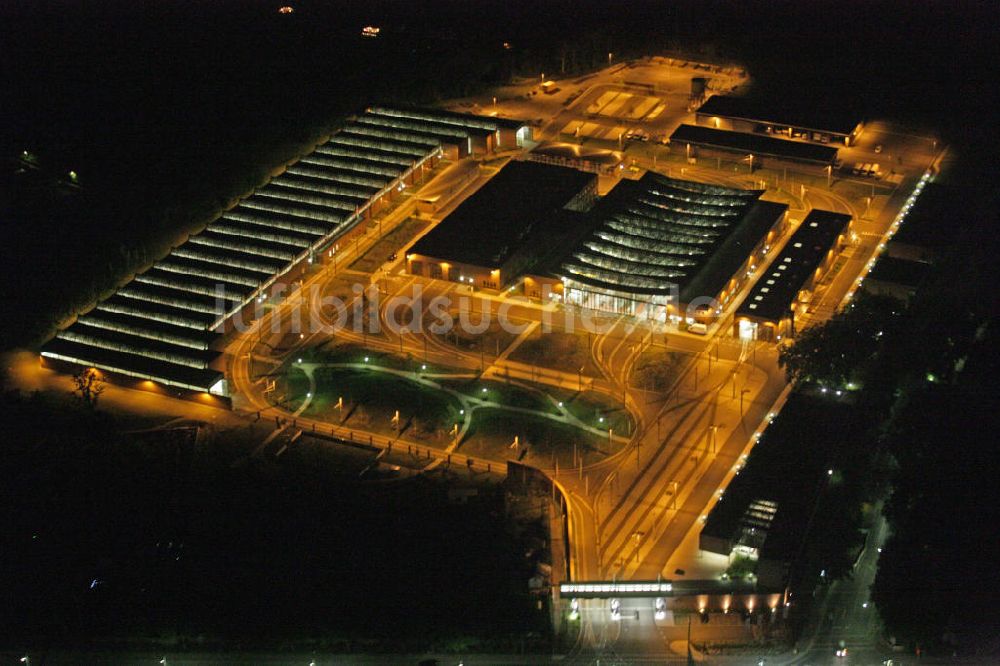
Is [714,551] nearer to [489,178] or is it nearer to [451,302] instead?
[451,302]

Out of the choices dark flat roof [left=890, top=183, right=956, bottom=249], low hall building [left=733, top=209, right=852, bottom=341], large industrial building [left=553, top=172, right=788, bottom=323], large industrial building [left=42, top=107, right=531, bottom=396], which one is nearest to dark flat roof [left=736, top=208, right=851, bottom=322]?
low hall building [left=733, top=209, right=852, bottom=341]

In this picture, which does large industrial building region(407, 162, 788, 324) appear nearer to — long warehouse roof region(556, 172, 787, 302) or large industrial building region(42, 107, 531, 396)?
long warehouse roof region(556, 172, 787, 302)

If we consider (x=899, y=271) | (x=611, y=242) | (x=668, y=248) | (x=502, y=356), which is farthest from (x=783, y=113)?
(x=502, y=356)

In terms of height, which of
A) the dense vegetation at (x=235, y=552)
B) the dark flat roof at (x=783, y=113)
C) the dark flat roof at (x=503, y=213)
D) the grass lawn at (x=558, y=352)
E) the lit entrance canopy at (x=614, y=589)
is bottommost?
the grass lawn at (x=558, y=352)

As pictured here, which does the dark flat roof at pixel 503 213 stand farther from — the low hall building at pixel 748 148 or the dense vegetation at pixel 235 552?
the dense vegetation at pixel 235 552

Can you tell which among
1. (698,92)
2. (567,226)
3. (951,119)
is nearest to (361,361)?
(567,226)

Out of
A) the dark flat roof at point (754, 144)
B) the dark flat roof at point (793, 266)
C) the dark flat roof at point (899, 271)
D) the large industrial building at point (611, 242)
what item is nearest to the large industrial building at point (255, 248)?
the large industrial building at point (611, 242)

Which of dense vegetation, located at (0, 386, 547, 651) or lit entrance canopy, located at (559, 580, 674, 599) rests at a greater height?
lit entrance canopy, located at (559, 580, 674, 599)
